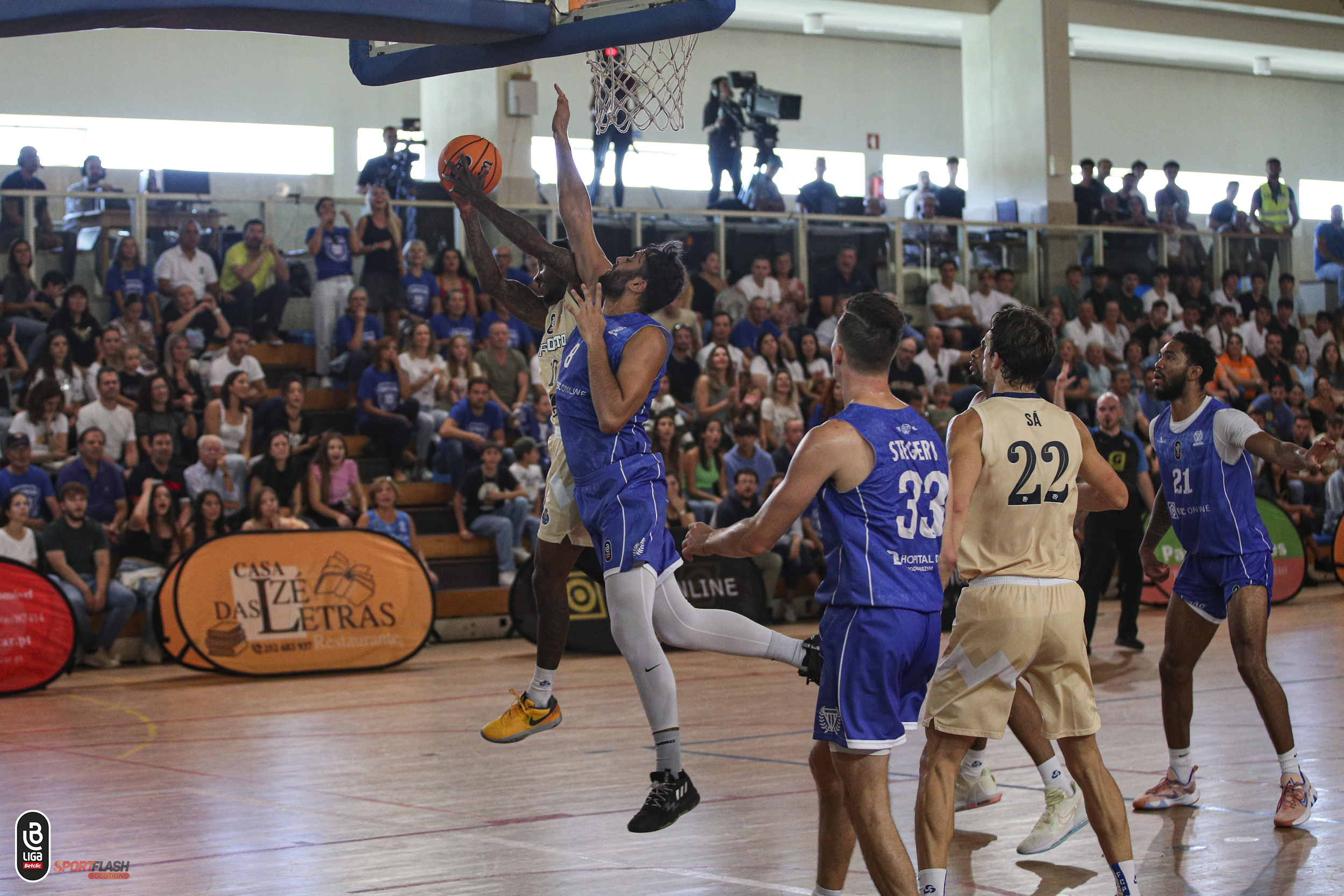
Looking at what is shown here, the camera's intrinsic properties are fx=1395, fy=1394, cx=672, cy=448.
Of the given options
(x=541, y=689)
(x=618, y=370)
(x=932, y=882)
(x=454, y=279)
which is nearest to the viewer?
(x=932, y=882)

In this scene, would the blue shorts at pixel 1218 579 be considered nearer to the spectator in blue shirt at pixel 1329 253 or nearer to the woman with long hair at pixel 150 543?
the woman with long hair at pixel 150 543

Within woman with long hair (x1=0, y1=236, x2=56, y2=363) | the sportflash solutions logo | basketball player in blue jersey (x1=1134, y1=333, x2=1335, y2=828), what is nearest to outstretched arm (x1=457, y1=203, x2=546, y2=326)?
the sportflash solutions logo

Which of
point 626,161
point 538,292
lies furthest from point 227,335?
point 626,161

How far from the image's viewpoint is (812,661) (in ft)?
15.5

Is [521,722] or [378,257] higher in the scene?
[378,257]

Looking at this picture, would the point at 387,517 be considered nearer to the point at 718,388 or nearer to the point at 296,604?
the point at 296,604

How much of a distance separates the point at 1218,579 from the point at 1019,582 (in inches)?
71.7

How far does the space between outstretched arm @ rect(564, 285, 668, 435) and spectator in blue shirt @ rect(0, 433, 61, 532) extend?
771cm

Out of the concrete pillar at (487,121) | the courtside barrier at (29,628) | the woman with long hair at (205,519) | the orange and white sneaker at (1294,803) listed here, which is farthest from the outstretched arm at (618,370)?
the concrete pillar at (487,121)

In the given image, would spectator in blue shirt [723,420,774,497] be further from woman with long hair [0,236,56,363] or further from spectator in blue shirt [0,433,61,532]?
woman with long hair [0,236,56,363]

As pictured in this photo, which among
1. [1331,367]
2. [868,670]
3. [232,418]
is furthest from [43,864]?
[1331,367]

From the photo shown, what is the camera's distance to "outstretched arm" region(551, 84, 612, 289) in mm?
4961

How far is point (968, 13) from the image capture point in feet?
66.1

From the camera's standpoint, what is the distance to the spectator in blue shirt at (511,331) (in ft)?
47.0
